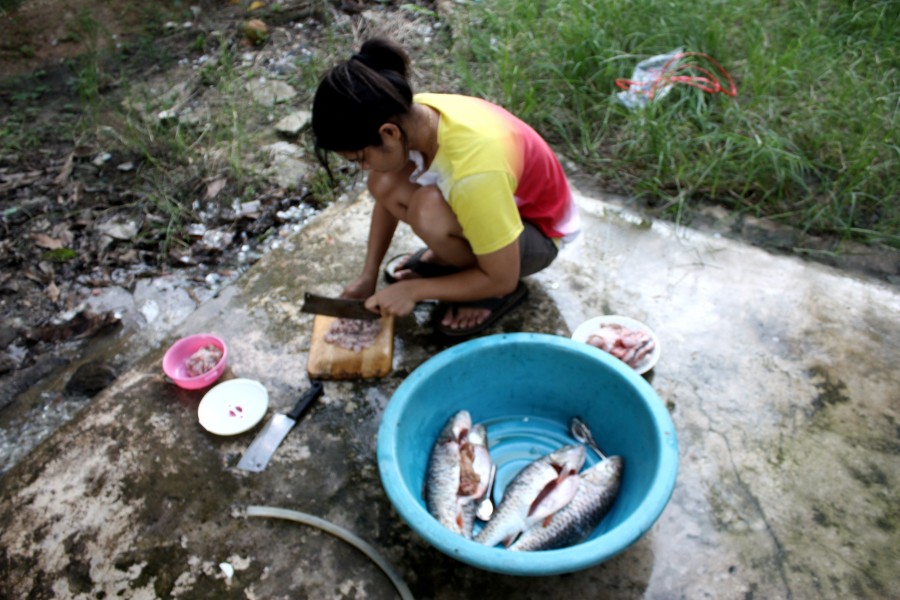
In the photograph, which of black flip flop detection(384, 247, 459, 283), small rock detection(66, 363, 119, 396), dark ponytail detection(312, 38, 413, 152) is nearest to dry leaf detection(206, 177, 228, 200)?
small rock detection(66, 363, 119, 396)

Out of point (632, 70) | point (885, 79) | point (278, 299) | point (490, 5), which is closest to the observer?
point (278, 299)

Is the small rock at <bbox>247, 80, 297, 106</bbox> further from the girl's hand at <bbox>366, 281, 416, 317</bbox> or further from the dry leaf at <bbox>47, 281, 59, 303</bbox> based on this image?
the girl's hand at <bbox>366, 281, 416, 317</bbox>

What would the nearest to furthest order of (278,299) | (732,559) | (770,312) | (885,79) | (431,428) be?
1. (732,559)
2. (431,428)
3. (770,312)
4. (278,299)
5. (885,79)

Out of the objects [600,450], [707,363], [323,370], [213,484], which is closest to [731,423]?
[707,363]

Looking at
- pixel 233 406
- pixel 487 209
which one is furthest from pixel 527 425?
pixel 233 406

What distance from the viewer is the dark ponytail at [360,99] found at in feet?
5.36

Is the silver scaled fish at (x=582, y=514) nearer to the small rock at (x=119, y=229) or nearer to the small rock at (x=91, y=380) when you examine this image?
the small rock at (x=91, y=380)

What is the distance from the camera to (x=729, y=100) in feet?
10.6

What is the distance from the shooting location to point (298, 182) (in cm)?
347

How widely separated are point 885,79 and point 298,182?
3.24m

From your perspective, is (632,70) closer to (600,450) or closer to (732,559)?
(600,450)

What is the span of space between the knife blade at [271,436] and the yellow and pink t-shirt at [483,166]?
0.79 meters

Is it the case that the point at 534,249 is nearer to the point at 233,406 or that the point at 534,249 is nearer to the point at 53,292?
the point at 233,406

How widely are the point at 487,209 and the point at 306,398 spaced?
905mm
